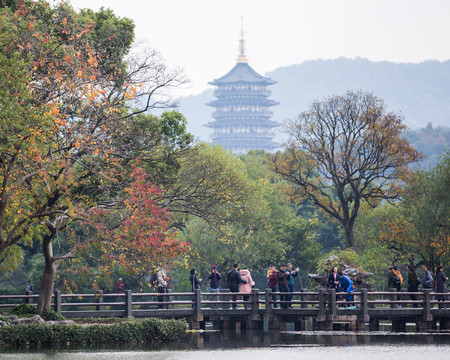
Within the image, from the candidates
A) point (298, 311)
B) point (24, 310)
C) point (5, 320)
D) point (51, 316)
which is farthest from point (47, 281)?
point (298, 311)

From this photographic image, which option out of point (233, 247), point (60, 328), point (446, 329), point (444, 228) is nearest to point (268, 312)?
point (446, 329)

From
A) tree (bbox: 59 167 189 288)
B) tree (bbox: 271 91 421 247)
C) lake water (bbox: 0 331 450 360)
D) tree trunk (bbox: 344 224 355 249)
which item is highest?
tree (bbox: 271 91 421 247)

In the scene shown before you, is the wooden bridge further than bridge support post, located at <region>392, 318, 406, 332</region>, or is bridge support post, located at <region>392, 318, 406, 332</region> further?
bridge support post, located at <region>392, 318, 406, 332</region>

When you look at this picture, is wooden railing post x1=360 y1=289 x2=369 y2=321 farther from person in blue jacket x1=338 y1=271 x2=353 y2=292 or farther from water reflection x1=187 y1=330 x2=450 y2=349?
person in blue jacket x1=338 y1=271 x2=353 y2=292

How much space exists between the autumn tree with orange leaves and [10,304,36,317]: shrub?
69cm

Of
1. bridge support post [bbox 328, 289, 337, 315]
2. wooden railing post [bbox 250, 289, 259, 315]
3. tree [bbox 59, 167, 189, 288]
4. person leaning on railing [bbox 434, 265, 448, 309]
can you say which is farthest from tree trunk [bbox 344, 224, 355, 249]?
tree [bbox 59, 167, 189, 288]

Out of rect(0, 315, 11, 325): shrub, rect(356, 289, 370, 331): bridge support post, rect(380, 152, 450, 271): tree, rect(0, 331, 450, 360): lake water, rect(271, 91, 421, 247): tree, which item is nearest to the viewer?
rect(0, 331, 450, 360): lake water

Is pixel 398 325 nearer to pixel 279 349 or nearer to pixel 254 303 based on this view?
pixel 254 303

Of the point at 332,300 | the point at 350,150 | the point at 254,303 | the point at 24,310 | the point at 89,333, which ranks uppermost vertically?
the point at 350,150

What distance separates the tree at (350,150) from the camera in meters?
48.8

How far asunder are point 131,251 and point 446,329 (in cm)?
1288

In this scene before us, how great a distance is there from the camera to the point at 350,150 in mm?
49750

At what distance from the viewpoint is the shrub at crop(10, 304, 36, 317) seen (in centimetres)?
2906

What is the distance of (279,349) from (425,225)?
81.9ft
